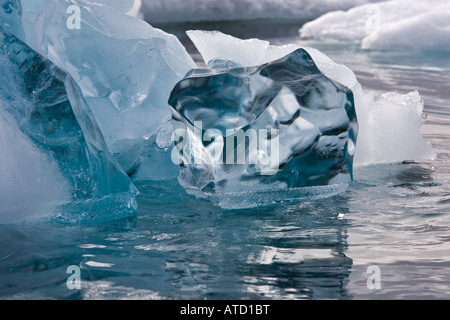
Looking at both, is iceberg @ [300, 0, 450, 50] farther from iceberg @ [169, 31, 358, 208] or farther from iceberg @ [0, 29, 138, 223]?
iceberg @ [0, 29, 138, 223]

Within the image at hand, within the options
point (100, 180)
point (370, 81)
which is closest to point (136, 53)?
point (100, 180)

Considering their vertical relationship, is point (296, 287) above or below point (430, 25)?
below

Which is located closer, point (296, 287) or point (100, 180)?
point (296, 287)

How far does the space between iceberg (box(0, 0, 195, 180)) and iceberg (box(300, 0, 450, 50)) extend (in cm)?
448

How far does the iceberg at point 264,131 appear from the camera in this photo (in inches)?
89.7

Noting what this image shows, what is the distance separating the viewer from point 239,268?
5.92ft

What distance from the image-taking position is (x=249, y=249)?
1944 mm

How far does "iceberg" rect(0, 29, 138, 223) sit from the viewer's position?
2154mm

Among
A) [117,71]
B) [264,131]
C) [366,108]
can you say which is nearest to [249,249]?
[264,131]

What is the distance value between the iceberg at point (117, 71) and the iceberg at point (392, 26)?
4475mm

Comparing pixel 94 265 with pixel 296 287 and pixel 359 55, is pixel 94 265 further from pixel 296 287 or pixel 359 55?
pixel 359 55

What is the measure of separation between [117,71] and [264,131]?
27.5 inches

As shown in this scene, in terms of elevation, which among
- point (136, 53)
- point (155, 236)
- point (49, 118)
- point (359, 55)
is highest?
point (359, 55)
